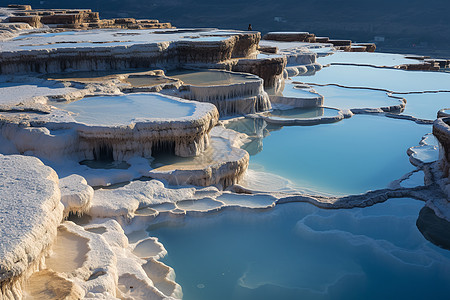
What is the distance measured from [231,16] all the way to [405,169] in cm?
3610

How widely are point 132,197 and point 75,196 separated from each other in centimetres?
64

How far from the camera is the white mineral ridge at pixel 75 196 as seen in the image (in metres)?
4.14

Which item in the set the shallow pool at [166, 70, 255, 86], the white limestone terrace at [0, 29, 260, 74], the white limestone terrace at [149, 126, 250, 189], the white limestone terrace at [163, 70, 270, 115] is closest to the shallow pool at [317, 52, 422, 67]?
the white limestone terrace at [0, 29, 260, 74]

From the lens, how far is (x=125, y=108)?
624 centimetres

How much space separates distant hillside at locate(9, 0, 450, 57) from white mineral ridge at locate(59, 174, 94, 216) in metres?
28.7

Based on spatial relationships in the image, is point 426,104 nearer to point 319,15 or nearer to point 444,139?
point 444,139

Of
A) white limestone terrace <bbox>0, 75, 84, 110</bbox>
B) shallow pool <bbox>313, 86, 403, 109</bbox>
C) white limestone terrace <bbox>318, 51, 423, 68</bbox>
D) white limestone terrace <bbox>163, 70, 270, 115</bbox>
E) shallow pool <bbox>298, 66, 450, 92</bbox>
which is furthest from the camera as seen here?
white limestone terrace <bbox>318, 51, 423, 68</bbox>

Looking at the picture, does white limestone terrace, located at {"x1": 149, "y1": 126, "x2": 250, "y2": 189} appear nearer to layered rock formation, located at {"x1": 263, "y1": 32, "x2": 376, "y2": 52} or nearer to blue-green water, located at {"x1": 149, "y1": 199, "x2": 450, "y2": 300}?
blue-green water, located at {"x1": 149, "y1": 199, "x2": 450, "y2": 300}

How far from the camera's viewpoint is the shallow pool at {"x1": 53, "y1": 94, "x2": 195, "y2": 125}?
5754 mm

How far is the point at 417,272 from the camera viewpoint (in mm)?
3891

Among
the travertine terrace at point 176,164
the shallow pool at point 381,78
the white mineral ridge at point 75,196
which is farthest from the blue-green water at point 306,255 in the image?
the shallow pool at point 381,78

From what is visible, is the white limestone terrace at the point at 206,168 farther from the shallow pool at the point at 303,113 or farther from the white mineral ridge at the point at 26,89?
the shallow pool at the point at 303,113

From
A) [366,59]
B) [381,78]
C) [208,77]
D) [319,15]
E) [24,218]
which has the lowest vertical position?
[381,78]

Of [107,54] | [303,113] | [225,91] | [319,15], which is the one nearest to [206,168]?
[225,91]
